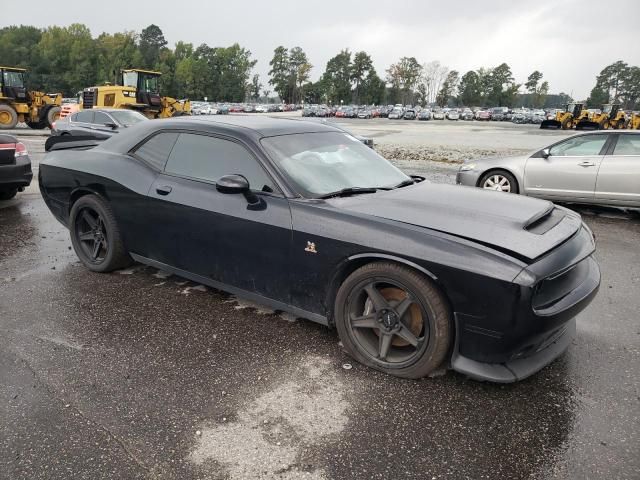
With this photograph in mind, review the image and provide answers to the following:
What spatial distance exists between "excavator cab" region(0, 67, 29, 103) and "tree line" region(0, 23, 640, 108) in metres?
82.4

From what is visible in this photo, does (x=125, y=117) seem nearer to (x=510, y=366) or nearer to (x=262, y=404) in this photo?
(x=262, y=404)

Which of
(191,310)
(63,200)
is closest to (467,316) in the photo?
(191,310)

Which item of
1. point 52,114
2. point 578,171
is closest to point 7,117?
point 52,114

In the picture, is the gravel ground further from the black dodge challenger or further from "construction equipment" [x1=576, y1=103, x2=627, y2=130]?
"construction equipment" [x1=576, y1=103, x2=627, y2=130]

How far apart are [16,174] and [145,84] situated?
719 inches

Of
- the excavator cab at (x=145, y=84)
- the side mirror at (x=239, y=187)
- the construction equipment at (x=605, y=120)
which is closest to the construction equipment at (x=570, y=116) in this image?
the construction equipment at (x=605, y=120)

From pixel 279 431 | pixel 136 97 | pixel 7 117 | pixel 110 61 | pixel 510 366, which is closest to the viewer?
pixel 279 431

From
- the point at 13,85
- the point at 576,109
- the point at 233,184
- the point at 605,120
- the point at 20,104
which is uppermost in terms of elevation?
the point at 576,109

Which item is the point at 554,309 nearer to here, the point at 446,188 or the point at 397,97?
the point at 446,188

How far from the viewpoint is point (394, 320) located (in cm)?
290

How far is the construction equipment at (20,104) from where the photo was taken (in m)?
22.6

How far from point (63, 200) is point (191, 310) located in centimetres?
197

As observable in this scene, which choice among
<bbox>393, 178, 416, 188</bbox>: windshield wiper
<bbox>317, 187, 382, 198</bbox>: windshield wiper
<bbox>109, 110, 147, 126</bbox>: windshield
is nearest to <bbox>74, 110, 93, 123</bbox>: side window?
<bbox>109, 110, 147, 126</bbox>: windshield

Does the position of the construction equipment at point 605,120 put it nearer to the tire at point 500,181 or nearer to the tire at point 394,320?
the tire at point 500,181
